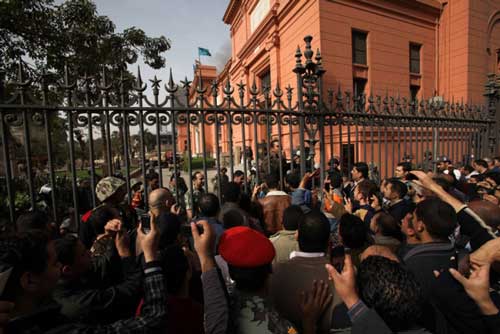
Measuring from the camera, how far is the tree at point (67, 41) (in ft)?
21.2

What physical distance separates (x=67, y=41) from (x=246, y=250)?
8.62m

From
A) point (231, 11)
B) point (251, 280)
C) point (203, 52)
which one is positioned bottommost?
point (251, 280)

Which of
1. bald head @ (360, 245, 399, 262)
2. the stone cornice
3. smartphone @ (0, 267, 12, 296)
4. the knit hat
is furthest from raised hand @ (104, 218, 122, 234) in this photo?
the stone cornice

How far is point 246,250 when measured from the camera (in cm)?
158

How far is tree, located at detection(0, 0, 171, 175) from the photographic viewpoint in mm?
6465

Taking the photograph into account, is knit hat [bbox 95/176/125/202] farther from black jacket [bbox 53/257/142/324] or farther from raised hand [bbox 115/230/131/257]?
black jacket [bbox 53/257/142/324]

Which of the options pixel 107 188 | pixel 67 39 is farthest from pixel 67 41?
pixel 107 188

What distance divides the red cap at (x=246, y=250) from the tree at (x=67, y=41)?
5011 mm

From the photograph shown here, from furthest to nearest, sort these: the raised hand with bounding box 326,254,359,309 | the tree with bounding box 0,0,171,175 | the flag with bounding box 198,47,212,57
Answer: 1. the flag with bounding box 198,47,212,57
2. the tree with bounding box 0,0,171,175
3. the raised hand with bounding box 326,254,359,309

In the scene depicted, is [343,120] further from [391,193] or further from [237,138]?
[237,138]

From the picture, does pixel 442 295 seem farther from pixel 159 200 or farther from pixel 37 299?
pixel 159 200

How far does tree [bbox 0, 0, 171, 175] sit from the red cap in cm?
501

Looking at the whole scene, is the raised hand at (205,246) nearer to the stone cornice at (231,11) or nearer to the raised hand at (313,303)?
the raised hand at (313,303)

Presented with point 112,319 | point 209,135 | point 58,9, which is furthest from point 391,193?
point 209,135
